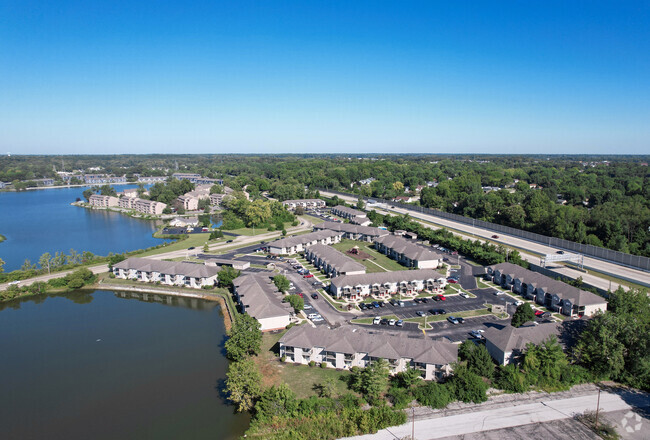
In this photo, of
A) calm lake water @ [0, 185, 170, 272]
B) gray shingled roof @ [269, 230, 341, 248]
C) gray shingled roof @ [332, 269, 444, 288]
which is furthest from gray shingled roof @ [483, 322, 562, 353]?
calm lake water @ [0, 185, 170, 272]

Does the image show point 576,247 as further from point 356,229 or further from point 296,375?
point 296,375

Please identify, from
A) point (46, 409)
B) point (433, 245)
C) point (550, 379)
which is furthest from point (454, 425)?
point (433, 245)

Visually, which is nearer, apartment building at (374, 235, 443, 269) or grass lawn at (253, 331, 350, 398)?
grass lawn at (253, 331, 350, 398)

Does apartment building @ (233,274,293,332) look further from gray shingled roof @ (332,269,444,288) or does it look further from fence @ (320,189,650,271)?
fence @ (320,189,650,271)

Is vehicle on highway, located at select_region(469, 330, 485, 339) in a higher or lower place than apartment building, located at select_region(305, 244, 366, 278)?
lower

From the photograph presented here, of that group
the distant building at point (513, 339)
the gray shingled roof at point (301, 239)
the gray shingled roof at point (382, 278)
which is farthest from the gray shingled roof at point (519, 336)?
the gray shingled roof at point (301, 239)

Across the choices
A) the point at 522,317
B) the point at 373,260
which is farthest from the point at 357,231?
the point at 522,317

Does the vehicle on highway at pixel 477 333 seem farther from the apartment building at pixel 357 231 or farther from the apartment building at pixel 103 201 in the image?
the apartment building at pixel 103 201

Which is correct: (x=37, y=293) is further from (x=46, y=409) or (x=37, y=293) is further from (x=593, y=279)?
(x=593, y=279)
